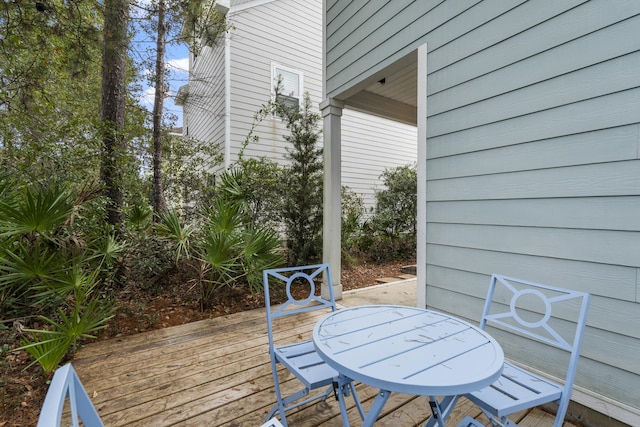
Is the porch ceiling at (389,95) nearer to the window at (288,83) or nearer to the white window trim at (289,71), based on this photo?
the window at (288,83)

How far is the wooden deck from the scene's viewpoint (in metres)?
1.84

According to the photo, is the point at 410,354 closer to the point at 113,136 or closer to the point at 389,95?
the point at 389,95

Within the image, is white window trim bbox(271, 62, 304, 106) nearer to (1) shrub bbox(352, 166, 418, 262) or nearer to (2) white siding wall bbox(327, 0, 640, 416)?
(1) shrub bbox(352, 166, 418, 262)

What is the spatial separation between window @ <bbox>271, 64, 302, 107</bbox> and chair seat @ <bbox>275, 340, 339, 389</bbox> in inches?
235

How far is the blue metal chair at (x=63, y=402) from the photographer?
0.55 m

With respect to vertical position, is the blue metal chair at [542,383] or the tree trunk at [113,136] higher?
the tree trunk at [113,136]

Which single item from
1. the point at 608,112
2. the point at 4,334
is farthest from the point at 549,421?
the point at 4,334

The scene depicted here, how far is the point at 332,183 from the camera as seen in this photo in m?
4.02

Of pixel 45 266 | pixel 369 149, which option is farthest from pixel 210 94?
pixel 45 266

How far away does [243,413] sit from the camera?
1.89m

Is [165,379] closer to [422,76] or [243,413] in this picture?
[243,413]

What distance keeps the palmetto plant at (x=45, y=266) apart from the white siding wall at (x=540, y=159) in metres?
3.02

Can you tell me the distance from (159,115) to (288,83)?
298 cm

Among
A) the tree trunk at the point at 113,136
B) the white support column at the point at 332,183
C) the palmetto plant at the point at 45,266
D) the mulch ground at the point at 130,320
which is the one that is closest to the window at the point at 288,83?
the white support column at the point at 332,183
